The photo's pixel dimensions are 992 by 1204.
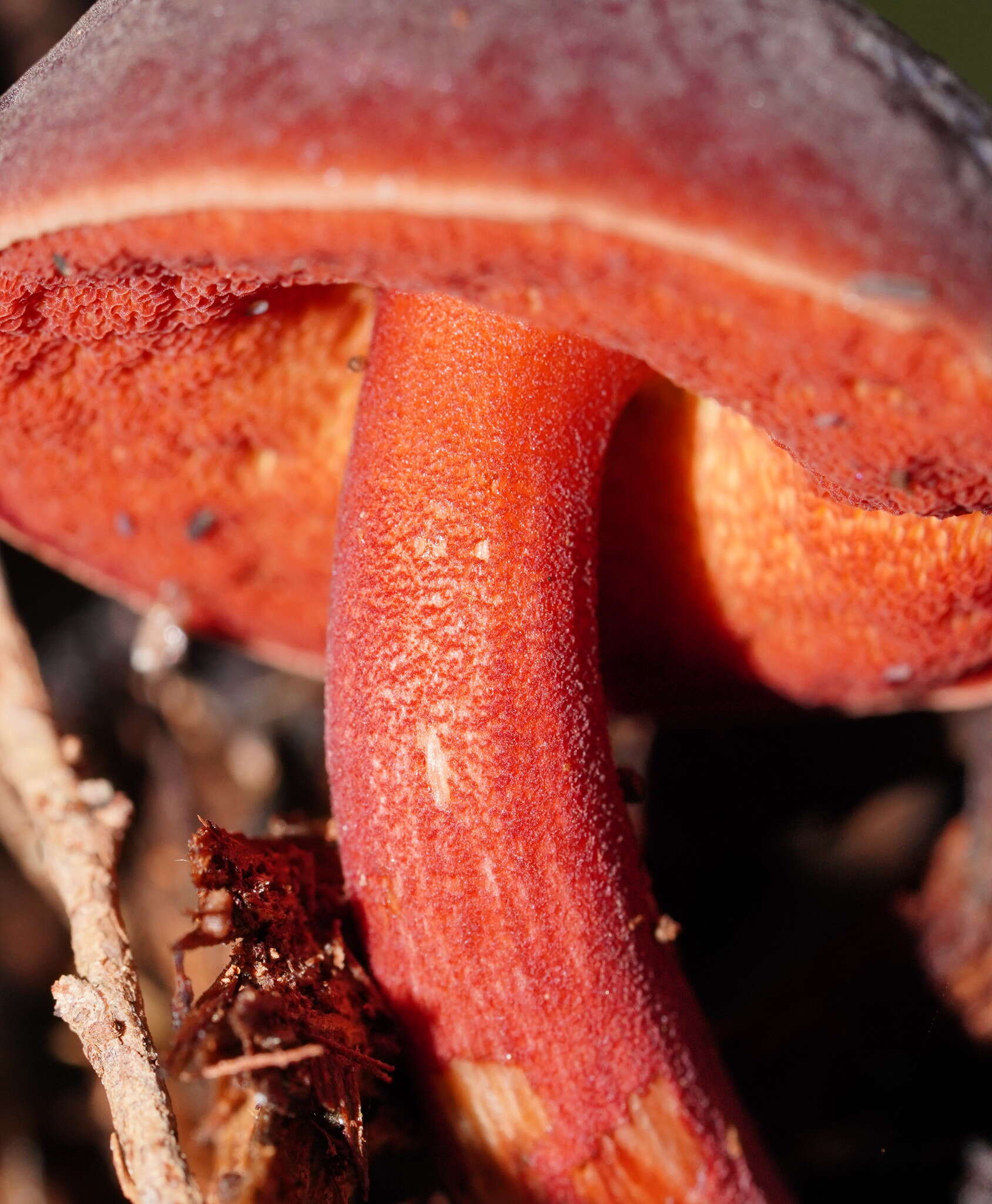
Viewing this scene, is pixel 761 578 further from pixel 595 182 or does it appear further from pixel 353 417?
pixel 595 182

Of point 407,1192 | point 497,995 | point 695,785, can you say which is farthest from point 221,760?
point 497,995

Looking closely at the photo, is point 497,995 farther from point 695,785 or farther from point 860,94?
point 695,785

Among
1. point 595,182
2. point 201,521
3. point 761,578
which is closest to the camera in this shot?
point 595,182

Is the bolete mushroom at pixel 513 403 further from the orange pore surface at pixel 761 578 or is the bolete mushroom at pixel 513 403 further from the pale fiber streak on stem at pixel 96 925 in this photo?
the pale fiber streak on stem at pixel 96 925

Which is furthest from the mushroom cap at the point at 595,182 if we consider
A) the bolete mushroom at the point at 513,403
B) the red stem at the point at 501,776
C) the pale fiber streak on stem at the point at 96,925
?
the pale fiber streak on stem at the point at 96,925

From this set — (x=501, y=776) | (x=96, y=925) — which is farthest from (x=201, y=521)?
(x=501, y=776)

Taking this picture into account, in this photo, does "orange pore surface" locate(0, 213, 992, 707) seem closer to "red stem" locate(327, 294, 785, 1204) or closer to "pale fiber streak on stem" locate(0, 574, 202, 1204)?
"red stem" locate(327, 294, 785, 1204)
